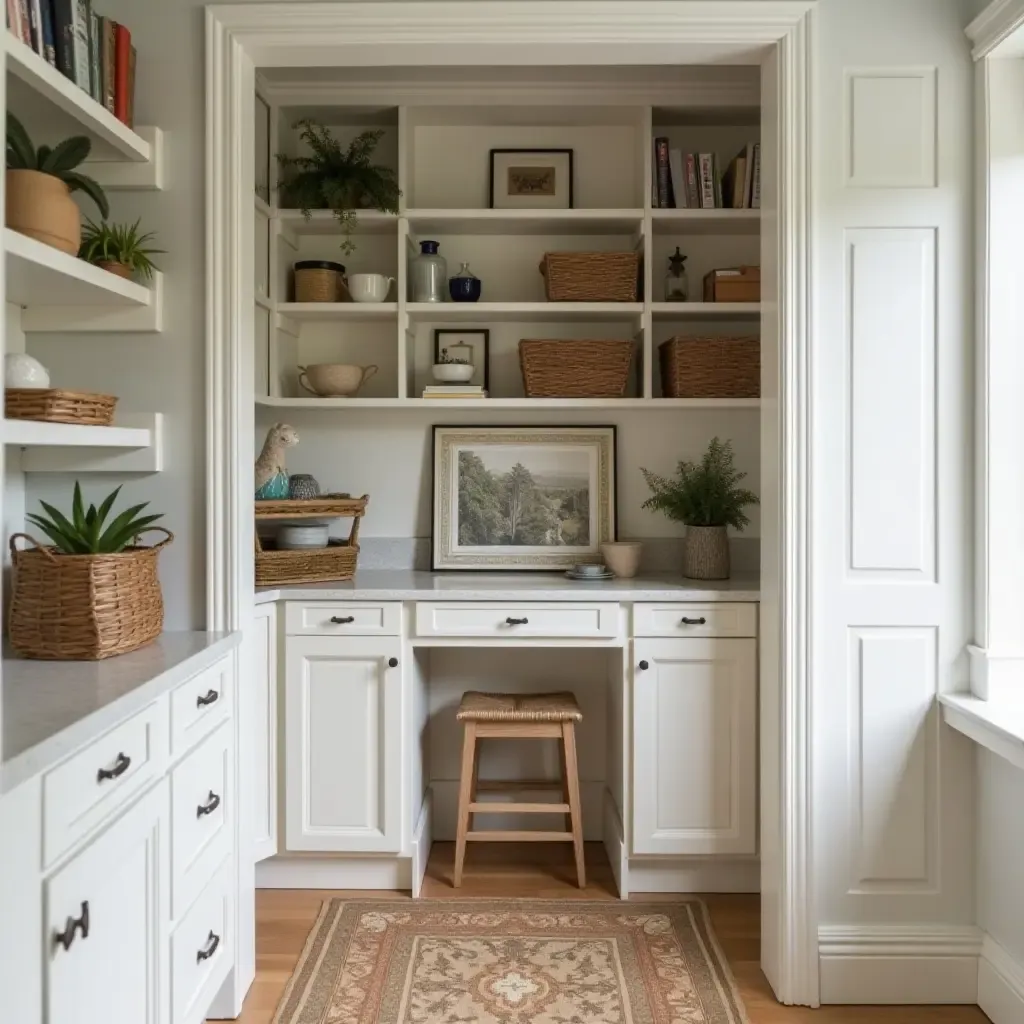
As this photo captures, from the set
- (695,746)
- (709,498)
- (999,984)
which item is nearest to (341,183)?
(709,498)

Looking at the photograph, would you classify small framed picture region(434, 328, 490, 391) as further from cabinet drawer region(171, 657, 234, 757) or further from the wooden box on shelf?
cabinet drawer region(171, 657, 234, 757)

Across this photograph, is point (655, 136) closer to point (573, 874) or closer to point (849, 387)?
point (849, 387)

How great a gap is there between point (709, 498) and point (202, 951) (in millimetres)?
2010

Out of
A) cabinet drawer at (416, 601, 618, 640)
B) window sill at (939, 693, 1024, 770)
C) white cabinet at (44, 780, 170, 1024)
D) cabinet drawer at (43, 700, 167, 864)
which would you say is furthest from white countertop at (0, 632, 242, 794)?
window sill at (939, 693, 1024, 770)

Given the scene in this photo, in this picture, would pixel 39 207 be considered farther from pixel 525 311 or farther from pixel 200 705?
pixel 525 311

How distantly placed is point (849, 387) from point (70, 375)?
194 cm

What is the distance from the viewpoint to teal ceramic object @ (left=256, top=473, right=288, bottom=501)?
9.64 ft

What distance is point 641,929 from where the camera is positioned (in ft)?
8.75

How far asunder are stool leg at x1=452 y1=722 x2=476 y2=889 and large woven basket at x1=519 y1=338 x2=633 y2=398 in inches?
45.0

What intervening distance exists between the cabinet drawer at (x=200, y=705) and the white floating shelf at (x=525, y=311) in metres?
1.45

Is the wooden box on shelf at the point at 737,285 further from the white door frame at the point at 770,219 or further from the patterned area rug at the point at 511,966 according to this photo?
the patterned area rug at the point at 511,966

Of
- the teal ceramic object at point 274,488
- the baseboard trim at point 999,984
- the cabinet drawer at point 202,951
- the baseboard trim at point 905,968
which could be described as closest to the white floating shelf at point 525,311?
the teal ceramic object at point 274,488

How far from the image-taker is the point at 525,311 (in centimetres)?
312

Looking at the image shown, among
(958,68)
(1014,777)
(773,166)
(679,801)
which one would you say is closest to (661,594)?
(679,801)
